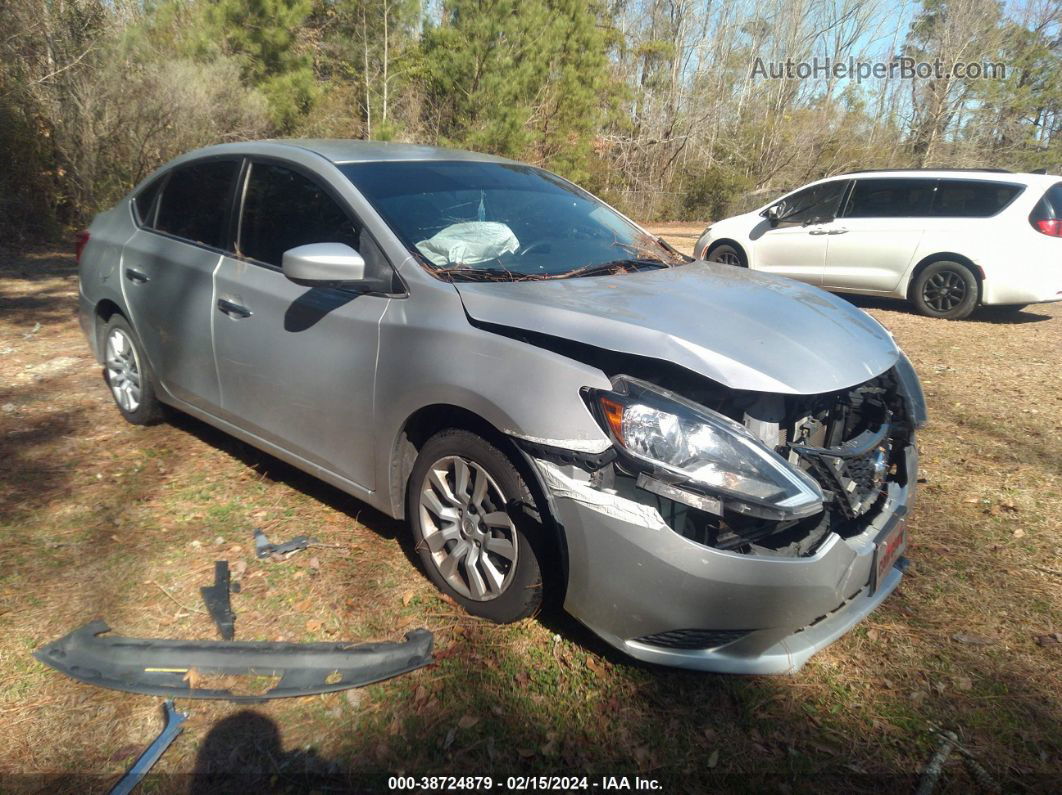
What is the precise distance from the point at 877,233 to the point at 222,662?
8.85 m

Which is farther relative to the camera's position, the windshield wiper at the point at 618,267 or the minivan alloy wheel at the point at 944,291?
the minivan alloy wheel at the point at 944,291

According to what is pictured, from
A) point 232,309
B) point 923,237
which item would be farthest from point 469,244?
point 923,237

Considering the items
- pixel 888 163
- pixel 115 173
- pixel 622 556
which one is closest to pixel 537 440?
pixel 622 556

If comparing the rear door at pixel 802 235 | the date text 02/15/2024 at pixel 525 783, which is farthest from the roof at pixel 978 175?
the date text 02/15/2024 at pixel 525 783

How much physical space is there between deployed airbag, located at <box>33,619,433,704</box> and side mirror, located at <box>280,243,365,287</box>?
1.36 metres

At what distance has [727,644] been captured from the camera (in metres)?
2.34

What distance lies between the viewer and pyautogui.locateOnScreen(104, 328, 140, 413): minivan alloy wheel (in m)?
4.48

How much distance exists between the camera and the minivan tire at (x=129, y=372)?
14.4ft

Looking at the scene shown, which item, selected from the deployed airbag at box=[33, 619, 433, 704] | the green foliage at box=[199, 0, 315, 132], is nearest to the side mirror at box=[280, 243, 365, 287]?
the deployed airbag at box=[33, 619, 433, 704]

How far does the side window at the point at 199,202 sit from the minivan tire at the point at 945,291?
7911 millimetres

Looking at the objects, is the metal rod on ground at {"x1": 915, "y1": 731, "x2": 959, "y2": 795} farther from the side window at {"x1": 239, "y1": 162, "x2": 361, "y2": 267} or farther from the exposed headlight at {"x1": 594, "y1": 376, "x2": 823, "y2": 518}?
the side window at {"x1": 239, "y1": 162, "x2": 361, "y2": 267}

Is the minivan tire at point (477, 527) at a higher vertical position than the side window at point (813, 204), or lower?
lower

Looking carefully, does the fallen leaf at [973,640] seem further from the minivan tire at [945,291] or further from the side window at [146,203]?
the minivan tire at [945,291]

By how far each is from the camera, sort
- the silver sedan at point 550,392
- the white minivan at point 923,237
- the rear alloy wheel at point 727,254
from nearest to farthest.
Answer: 1. the silver sedan at point 550,392
2. the white minivan at point 923,237
3. the rear alloy wheel at point 727,254
